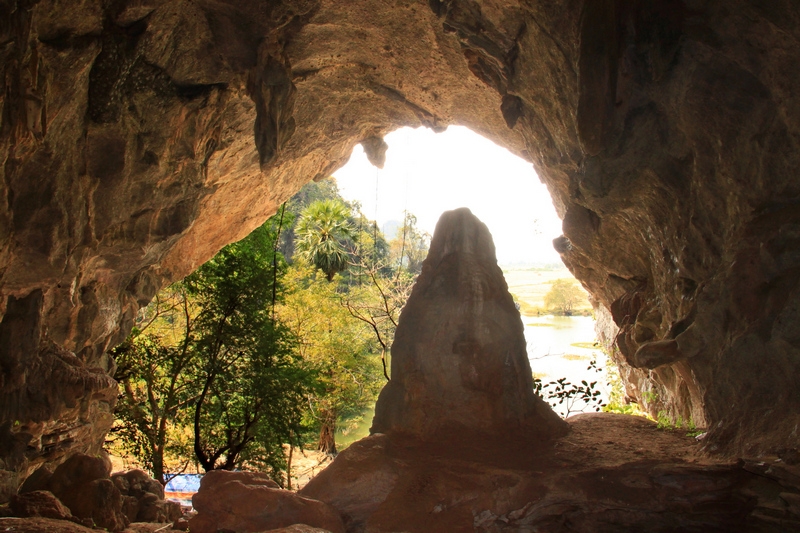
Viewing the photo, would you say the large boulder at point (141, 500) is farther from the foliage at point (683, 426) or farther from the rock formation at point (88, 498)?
the foliage at point (683, 426)

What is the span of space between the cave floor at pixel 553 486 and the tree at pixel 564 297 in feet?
73.6

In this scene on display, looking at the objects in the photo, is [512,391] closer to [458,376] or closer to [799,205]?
[458,376]

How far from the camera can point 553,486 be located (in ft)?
19.0

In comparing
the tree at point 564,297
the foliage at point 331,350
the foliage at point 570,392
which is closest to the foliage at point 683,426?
the foliage at point 570,392

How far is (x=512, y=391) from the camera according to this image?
7094 mm

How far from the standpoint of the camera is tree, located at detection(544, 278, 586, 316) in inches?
1141

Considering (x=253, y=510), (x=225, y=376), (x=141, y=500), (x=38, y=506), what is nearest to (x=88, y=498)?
(x=38, y=506)

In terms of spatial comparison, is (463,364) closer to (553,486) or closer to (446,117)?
(553,486)

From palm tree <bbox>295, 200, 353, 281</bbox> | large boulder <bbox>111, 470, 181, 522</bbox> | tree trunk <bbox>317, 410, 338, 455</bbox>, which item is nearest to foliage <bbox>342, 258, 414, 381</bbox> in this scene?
palm tree <bbox>295, 200, 353, 281</bbox>

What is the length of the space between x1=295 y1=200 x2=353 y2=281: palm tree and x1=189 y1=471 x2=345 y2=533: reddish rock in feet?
51.6

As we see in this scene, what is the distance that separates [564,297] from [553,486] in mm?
24575

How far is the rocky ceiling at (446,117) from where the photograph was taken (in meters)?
5.41

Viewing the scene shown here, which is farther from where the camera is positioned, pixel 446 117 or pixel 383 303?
pixel 383 303

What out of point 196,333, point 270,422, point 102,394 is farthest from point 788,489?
point 196,333
